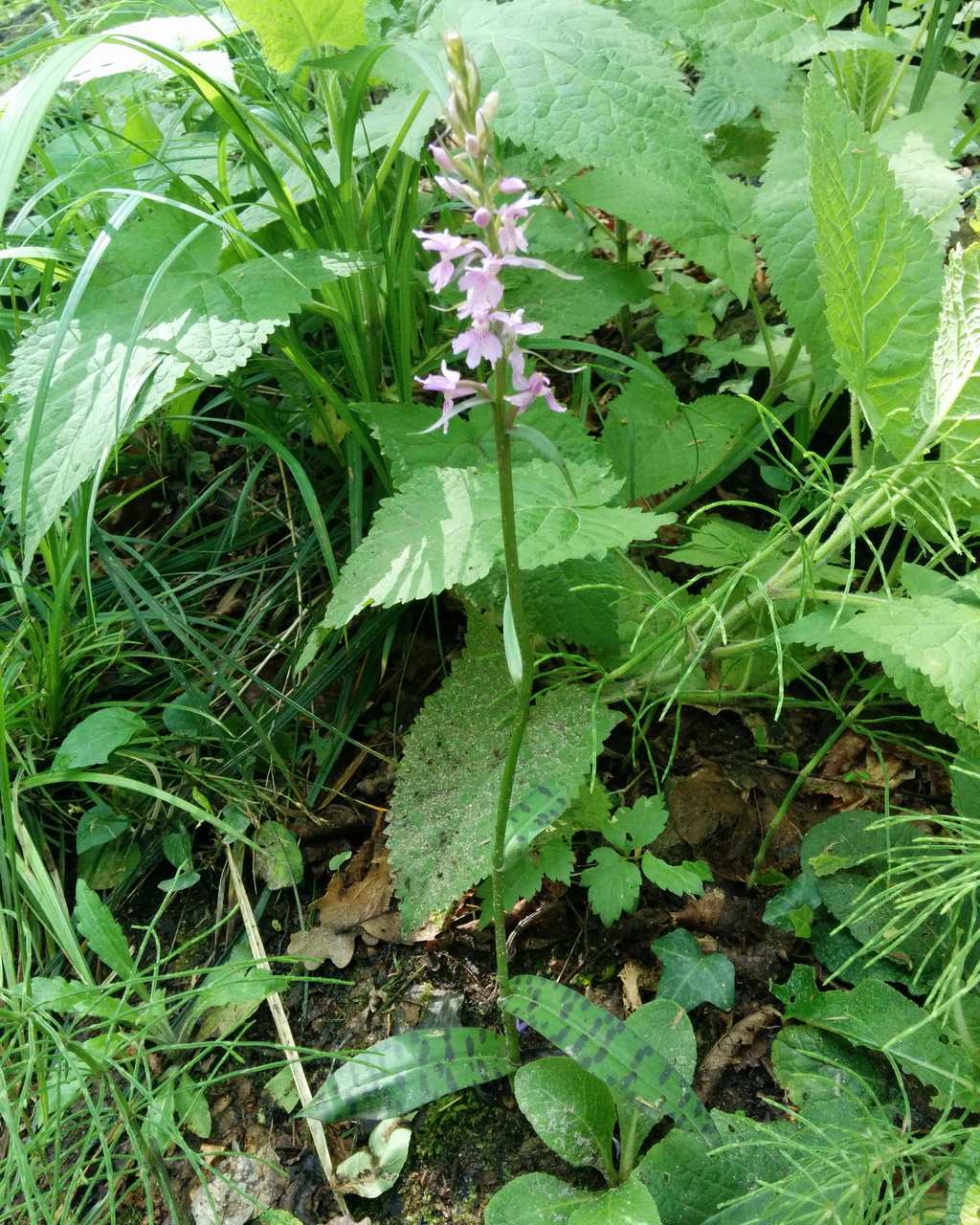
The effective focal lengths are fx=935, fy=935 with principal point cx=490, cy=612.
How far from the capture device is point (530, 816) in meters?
1.37

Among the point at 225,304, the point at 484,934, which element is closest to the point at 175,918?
the point at 484,934

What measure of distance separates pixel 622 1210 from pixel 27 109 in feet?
5.39

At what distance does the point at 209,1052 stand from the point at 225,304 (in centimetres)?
126

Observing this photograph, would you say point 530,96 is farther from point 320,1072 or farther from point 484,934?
point 320,1072

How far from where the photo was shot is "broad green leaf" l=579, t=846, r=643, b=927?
5.07 feet

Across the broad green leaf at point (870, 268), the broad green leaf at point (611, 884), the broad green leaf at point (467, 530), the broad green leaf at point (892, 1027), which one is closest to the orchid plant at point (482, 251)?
the broad green leaf at point (467, 530)

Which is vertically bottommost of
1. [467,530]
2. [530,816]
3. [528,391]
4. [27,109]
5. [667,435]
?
[530,816]

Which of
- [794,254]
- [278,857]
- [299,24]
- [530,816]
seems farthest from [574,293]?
[278,857]

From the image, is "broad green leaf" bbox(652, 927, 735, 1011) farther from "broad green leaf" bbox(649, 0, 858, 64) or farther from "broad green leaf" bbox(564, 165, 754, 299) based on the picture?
"broad green leaf" bbox(649, 0, 858, 64)

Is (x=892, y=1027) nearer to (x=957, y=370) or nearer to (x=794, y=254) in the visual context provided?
(x=957, y=370)

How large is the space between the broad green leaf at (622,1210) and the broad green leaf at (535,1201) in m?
0.04

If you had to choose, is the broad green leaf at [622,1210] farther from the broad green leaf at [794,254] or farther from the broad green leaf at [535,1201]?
the broad green leaf at [794,254]

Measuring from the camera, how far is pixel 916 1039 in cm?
136

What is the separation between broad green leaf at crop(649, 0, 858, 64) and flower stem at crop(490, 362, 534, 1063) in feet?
3.49
